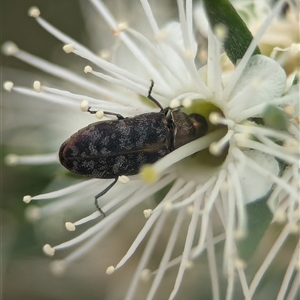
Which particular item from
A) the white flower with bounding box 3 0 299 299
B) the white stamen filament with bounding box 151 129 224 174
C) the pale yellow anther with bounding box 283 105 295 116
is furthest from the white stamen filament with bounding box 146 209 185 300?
the pale yellow anther with bounding box 283 105 295 116

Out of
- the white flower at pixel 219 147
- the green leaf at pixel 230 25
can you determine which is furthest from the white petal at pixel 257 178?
the green leaf at pixel 230 25

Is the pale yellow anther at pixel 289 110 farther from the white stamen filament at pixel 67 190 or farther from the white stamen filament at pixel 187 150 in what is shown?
the white stamen filament at pixel 67 190

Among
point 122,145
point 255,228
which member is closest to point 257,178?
point 255,228

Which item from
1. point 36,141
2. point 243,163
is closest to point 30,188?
point 36,141

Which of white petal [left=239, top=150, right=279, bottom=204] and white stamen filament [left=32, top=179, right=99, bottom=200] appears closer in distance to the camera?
white petal [left=239, top=150, right=279, bottom=204]

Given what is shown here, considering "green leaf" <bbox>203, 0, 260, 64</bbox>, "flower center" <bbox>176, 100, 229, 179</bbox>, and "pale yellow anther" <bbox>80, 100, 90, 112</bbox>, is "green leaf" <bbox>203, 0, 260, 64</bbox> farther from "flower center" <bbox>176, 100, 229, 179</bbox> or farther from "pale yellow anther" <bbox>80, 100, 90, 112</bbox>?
"pale yellow anther" <bbox>80, 100, 90, 112</bbox>
